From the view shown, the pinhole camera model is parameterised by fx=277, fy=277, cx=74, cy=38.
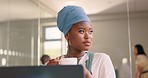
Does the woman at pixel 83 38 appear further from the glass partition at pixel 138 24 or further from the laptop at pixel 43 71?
the glass partition at pixel 138 24

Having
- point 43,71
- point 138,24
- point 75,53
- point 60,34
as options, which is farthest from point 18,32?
point 43,71

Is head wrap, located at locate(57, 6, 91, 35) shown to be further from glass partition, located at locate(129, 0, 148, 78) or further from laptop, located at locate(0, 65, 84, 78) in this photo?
glass partition, located at locate(129, 0, 148, 78)

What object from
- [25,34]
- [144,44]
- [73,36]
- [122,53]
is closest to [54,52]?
[25,34]

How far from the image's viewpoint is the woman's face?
0.91m

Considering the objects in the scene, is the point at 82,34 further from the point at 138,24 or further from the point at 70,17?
the point at 138,24

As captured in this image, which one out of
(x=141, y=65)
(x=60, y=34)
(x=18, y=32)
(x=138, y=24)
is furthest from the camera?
(x=60, y=34)

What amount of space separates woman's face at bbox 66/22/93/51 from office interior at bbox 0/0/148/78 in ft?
13.9

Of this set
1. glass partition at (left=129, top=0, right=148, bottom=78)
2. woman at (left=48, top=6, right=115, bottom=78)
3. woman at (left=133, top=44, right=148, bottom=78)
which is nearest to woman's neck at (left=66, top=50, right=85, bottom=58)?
woman at (left=48, top=6, right=115, bottom=78)

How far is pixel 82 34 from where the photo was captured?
36.2 inches

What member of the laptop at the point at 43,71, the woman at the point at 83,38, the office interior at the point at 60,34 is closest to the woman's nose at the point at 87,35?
the woman at the point at 83,38

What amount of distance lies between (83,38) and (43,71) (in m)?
0.32

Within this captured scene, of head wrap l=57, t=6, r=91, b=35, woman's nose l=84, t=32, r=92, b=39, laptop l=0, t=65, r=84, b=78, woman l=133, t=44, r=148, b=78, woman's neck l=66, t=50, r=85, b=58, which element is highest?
head wrap l=57, t=6, r=91, b=35

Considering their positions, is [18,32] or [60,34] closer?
[18,32]

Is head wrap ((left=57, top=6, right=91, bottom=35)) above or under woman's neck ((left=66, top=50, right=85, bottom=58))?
above
